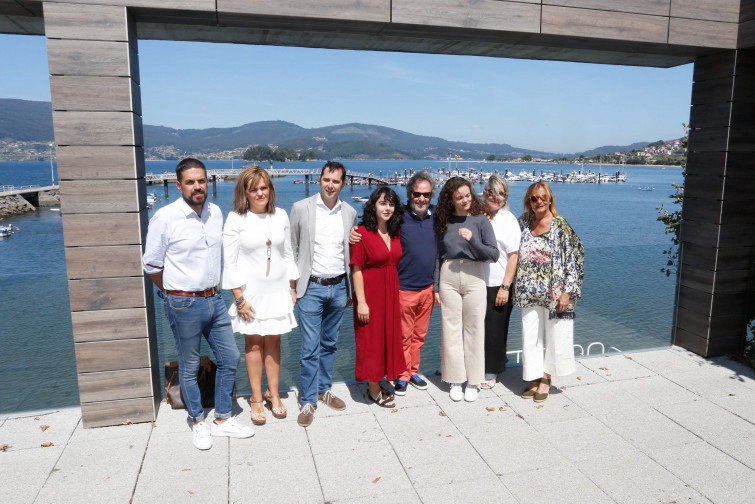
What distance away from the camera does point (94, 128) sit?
123 inches

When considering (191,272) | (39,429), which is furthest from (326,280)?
(39,429)

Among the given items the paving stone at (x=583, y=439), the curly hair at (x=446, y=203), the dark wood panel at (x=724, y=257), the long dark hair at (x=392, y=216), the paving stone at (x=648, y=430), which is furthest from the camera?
the dark wood panel at (x=724, y=257)

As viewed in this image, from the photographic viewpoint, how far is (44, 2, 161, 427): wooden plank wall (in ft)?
10.1

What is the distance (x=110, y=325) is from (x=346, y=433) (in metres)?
1.65

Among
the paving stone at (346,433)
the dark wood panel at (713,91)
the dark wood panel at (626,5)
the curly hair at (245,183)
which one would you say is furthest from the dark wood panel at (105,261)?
the dark wood panel at (713,91)

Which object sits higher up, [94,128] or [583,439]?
[94,128]

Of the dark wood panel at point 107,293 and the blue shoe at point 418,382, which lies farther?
the blue shoe at point 418,382

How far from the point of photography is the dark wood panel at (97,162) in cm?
311

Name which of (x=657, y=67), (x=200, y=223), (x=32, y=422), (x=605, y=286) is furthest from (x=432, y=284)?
(x=605, y=286)

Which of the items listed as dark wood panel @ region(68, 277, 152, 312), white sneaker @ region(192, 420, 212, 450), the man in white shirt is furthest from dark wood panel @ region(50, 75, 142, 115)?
white sneaker @ region(192, 420, 212, 450)

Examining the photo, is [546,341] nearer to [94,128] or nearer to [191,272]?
[191,272]

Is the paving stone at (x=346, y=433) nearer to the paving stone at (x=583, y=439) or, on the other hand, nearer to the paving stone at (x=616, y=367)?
the paving stone at (x=583, y=439)

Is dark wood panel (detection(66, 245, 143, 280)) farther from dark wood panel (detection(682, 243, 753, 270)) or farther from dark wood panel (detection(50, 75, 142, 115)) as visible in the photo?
dark wood panel (detection(682, 243, 753, 270))

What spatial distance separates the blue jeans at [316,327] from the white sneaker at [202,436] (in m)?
0.66
